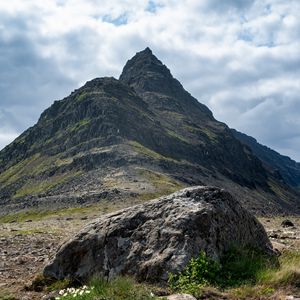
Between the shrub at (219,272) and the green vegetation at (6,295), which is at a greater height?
the shrub at (219,272)

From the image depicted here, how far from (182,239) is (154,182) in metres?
151

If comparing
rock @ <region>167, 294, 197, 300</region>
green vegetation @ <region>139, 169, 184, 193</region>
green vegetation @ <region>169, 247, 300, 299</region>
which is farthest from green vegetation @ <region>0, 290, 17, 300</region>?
green vegetation @ <region>139, 169, 184, 193</region>

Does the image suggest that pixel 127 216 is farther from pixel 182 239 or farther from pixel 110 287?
pixel 110 287

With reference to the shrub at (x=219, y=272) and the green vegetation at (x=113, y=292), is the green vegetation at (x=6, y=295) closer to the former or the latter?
the green vegetation at (x=113, y=292)

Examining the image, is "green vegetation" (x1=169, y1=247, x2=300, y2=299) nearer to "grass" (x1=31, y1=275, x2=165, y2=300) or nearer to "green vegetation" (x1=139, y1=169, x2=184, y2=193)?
"grass" (x1=31, y1=275, x2=165, y2=300)

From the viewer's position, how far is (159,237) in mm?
15648

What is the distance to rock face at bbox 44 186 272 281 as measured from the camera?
14.9 meters

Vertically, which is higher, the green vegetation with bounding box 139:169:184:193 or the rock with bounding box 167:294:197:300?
the green vegetation with bounding box 139:169:184:193

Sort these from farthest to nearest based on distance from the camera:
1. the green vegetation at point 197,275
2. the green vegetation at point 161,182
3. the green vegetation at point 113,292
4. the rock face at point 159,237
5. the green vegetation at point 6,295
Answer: the green vegetation at point 161,182
the rock face at point 159,237
the green vegetation at point 6,295
the green vegetation at point 197,275
the green vegetation at point 113,292

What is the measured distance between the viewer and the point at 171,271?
14.1 m

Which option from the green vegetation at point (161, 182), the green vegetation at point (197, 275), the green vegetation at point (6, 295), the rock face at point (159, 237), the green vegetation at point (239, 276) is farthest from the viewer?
the green vegetation at point (161, 182)

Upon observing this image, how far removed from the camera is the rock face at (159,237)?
1494 centimetres

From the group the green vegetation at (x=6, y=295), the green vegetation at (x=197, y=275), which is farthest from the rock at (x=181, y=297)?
the green vegetation at (x=6, y=295)

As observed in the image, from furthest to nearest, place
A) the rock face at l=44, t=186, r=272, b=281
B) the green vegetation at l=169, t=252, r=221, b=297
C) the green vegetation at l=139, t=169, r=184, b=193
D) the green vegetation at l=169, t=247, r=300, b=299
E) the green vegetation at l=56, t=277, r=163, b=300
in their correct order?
the green vegetation at l=139, t=169, r=184, b=193, the rock face at l=44, t=186, r=272, b=281, the green vegetation at l=169, t=252, r=221, b=297, the green vegetation at l=169, t=247, r=300, b=299, the green vegetation at l=56, t=277, r=163, b=300
